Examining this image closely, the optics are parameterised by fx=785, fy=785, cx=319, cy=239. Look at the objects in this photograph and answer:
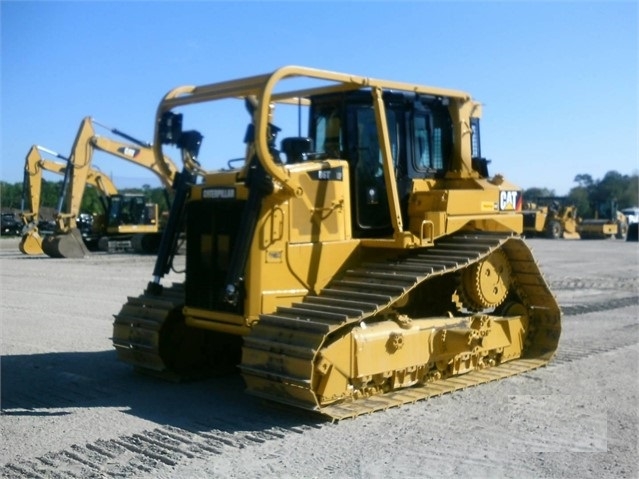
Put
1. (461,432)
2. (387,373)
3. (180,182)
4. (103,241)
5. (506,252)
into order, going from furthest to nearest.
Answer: (103,241), (506,252), (180,182), (387,373), (461,432)

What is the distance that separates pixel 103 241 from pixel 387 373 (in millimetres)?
24360

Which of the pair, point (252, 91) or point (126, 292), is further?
point (126, 292)

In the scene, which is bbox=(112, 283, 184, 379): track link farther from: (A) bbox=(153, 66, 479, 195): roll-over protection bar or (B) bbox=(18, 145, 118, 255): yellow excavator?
(B) bbox=(18, 145, 118, 255): yellow excavator

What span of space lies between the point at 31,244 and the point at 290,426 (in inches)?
912

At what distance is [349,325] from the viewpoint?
6680 mm

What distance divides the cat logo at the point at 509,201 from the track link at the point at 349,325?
50cm

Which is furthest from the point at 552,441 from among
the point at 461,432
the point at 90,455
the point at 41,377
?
the point at 41,377

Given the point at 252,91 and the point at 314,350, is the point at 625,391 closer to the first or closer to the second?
the point at 314,350

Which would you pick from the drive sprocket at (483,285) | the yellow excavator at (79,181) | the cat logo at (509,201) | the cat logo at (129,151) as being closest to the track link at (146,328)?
the drive sprocket at (483,285)

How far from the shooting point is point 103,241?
29719 millimetres

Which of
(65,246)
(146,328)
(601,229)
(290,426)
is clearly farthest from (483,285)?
(601,229)

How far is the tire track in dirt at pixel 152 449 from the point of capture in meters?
5.20

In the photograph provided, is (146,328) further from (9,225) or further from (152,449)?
(9,225)

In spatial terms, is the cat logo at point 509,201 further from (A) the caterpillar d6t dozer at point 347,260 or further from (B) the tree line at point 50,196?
(B) the tree line at point 50,196
